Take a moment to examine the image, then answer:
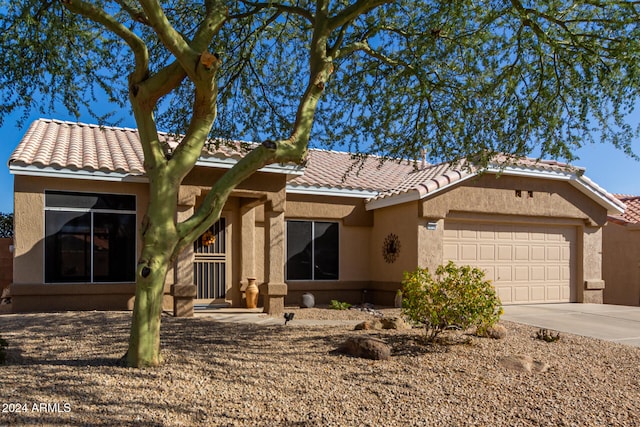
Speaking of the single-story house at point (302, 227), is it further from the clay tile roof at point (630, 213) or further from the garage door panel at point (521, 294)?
the clay tile roof at point (630, 213)

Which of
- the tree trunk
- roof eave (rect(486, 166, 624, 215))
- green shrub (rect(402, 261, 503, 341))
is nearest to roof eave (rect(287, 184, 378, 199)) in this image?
roof eave (rect(486, 166, 624, 215))

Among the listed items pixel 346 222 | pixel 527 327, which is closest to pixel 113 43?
pixel 346 222

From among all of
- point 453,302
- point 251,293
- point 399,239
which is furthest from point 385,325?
point 399,239

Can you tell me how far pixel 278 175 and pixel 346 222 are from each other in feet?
11.7

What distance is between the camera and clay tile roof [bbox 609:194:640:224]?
1761cm

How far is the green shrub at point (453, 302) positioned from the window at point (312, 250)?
261 inches

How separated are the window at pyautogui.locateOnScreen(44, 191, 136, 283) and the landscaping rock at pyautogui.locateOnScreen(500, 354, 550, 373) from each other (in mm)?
8623

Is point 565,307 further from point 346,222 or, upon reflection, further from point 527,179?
point 346,222

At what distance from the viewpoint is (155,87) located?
591 cm

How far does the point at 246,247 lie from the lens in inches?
528

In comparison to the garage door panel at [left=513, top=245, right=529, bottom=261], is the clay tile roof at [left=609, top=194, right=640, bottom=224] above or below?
above

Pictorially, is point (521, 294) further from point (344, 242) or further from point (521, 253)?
point (344, 242)

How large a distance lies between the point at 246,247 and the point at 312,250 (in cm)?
198

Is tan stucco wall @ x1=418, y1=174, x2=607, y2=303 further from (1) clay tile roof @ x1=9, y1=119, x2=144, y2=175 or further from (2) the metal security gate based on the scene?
(1) clay tile roof @ x1=9, y1=119, x2=144, y2=175
